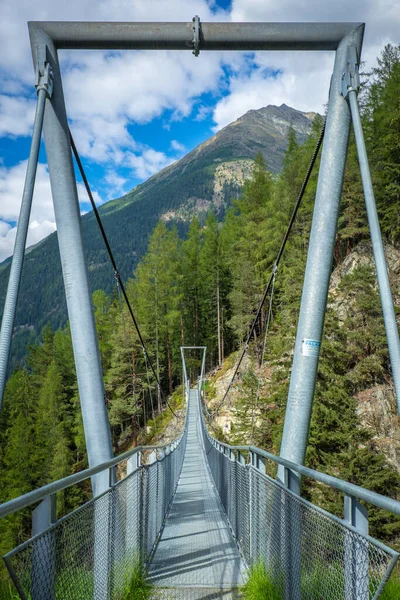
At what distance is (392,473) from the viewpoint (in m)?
12.1

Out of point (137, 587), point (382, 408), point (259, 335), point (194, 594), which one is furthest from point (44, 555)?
point (259, 335)

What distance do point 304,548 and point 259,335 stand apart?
85.6 feet

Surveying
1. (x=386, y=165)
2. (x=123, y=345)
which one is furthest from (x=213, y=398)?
(x=386, y=165)

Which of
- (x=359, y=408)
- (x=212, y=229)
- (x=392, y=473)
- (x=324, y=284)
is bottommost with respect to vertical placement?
(x=392, y=473)

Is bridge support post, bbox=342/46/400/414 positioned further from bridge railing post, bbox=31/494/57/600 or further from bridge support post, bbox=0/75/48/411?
bridge support post, bbox=0/75/48/411

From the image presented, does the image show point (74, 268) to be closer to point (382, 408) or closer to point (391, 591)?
point (391, 591)

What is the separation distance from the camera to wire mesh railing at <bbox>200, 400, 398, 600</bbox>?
5.20ft

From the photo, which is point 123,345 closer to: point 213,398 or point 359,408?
point 213,398

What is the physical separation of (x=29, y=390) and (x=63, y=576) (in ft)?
137

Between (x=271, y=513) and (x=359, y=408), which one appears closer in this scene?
(x=271, y=513)

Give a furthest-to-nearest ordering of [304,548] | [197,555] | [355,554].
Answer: [197,555]
[304,548]
[355,554]

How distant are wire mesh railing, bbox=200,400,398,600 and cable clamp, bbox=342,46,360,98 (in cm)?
256

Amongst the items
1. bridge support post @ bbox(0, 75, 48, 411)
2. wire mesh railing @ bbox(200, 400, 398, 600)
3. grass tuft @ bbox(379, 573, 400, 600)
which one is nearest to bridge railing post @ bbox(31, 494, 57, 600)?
bridge support post @ bbox(0, 75, 48, 411)

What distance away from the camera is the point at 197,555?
4.11m
